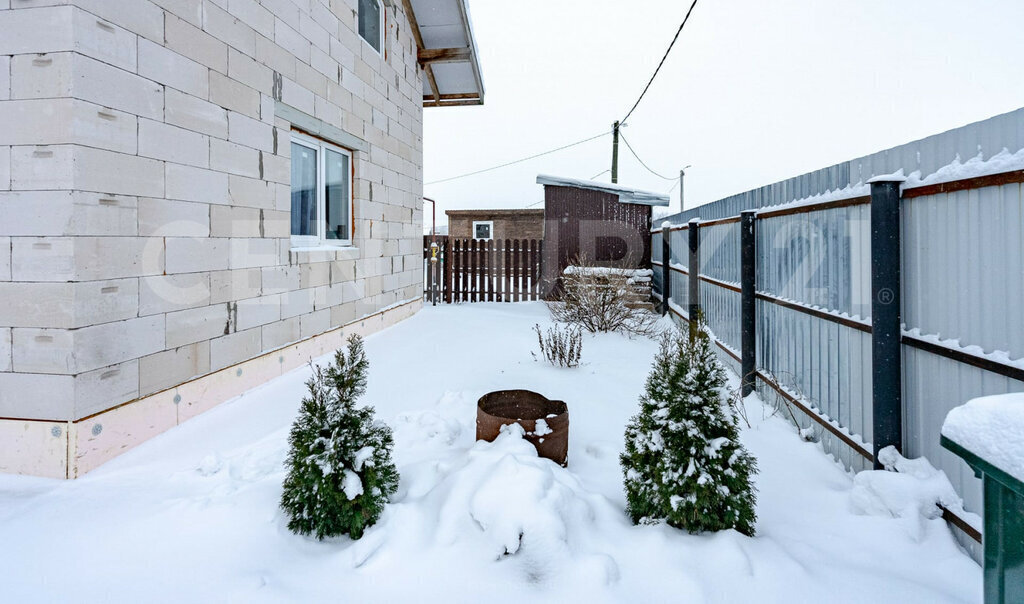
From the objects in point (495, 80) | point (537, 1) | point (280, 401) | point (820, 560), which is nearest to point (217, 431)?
point (280, 401)

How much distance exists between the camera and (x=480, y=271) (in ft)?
39.9

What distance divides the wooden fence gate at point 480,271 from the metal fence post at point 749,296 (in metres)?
7.45

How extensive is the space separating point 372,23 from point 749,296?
20.6 ft

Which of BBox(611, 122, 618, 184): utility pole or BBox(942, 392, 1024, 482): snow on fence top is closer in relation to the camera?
BBox(942, 392, 1024, 482): snow on fence top

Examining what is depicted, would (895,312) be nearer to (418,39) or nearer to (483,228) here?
(418,39)

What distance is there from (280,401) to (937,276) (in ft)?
14.7

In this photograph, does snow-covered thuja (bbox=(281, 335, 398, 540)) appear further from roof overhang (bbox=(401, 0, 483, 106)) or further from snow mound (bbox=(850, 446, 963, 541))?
roof overhang (bbox=(401, 0, 483, 106))

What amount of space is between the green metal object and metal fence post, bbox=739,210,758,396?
144 inches

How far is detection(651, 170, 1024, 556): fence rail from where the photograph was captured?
2.04 meters

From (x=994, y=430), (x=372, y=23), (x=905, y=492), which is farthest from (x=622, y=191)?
(x=994, y=430)

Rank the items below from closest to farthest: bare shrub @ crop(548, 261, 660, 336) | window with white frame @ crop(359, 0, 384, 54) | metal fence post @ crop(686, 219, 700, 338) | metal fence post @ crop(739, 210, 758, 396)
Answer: metal fence post @ crop(739, 210, 758, 396)
window with white frame @ crop(359, 0, 384, 54)
metal fence post @ crop(686, 219, 700, 338)
bare shrub @ crop(548, 261, 660, 336)

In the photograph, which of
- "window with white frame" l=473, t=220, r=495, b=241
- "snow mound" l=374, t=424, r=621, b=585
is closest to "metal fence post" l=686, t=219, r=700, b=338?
"snow mound" l=374, t=424, r=621, b=585

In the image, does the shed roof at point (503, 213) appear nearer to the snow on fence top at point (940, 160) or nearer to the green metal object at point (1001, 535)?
the snow on fence top at point (940, 160)

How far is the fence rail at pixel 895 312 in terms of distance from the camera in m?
2.04
